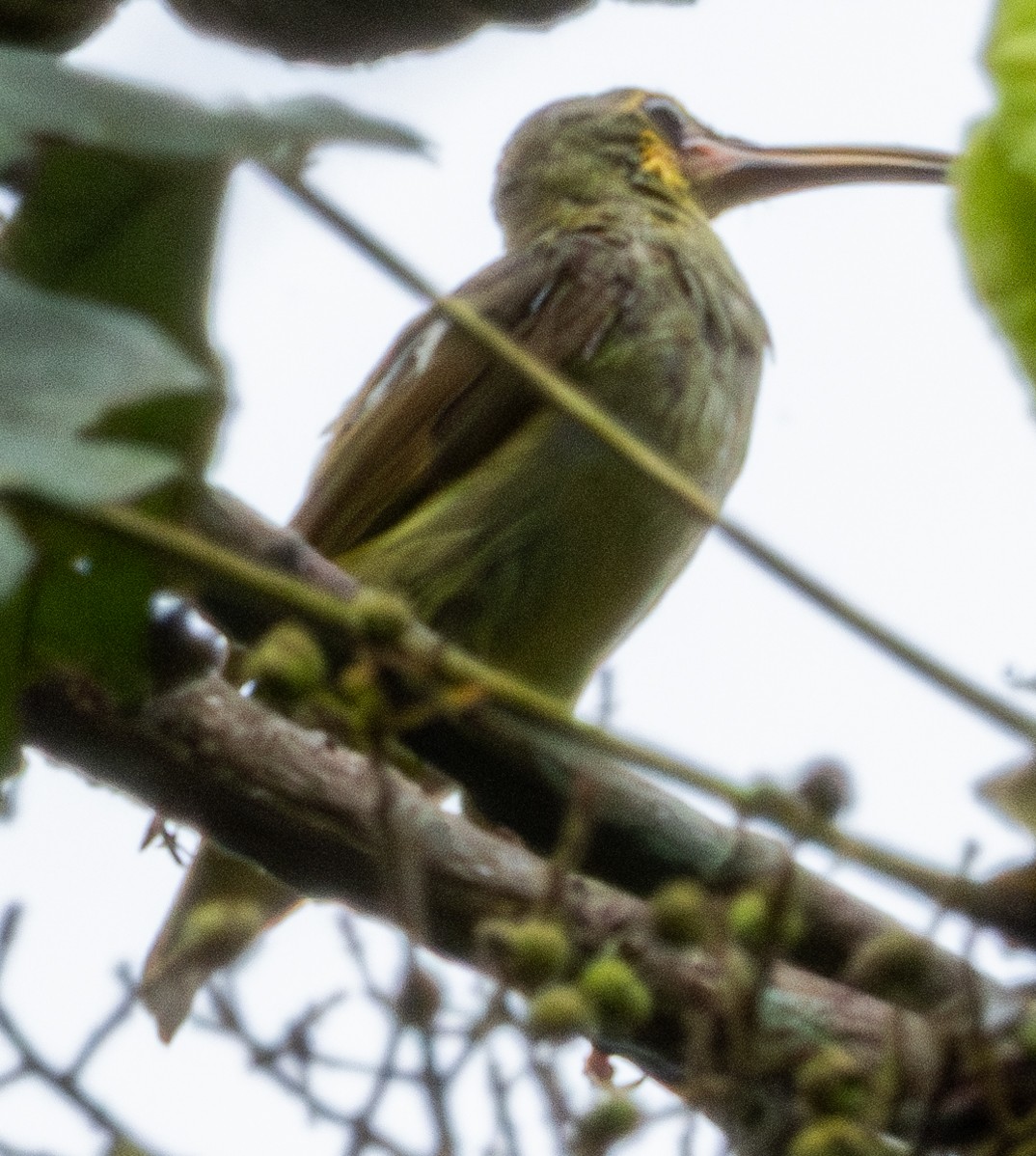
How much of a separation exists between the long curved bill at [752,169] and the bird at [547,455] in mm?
138

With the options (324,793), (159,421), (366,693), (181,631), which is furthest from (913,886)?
(324,793)

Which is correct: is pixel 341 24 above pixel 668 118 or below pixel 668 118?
below

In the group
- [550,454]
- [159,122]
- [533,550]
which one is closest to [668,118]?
[550,454]

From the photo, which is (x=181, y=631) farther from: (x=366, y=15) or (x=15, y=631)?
(x=366, y=15)

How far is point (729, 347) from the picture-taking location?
3.34 meters

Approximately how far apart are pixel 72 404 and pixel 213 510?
48cm

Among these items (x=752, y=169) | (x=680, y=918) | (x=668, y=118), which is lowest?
(x=680, y=918)

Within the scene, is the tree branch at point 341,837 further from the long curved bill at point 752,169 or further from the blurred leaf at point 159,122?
the long curved bill at point 752,169

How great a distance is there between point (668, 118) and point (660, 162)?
22cm

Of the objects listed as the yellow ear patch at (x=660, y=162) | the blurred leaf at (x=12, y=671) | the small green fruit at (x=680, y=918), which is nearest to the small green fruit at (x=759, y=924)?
the small green fruit at (x=680, y=918)

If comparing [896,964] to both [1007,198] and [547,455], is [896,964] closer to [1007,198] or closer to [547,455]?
[1007,198]

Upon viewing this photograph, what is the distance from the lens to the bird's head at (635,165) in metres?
3.91

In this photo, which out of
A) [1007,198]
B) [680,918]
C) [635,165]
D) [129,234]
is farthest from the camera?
[635,165]

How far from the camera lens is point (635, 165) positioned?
4012mm
